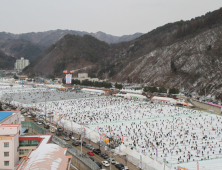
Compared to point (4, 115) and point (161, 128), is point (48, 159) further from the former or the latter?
point (161, 128)

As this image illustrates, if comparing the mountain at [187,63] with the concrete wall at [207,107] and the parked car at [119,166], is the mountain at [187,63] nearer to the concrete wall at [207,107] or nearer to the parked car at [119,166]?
the concrete wall at [207,107]

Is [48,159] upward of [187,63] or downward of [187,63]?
downward

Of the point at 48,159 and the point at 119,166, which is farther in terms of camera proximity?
the point at 119,166

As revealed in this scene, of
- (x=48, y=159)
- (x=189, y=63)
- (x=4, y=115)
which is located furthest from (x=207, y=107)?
(x=48, y=159)

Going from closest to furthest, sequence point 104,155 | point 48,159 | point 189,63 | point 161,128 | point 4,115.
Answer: point 48,159 → point 104,155 → point 4,115 → point 161,128 → point 189,63

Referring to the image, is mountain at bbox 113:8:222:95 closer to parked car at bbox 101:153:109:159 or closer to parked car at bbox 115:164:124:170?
parked car at bbox 101:153:109:159

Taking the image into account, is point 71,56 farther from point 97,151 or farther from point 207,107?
point 97,151

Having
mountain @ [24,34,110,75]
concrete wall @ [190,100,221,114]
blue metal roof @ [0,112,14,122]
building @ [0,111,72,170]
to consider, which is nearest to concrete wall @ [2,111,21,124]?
building @ [0,111,72,170]

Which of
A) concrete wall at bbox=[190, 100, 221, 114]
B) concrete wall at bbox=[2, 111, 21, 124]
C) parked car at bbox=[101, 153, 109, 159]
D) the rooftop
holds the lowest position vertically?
parked car at bbox=[101, 153, 109, 159]

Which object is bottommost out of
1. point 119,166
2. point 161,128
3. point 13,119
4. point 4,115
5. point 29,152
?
point 119,166

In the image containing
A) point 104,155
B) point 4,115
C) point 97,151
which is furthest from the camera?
point 4,115
